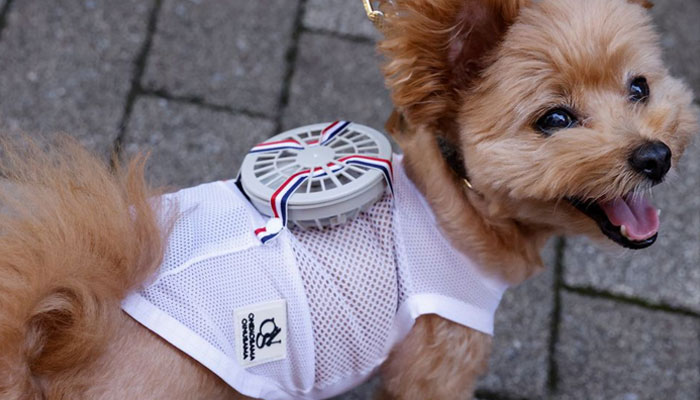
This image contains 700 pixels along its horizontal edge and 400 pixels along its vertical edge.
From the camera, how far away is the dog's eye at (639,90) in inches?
49.3

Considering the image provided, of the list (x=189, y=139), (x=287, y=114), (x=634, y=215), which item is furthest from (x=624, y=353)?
(x=189, y=139)

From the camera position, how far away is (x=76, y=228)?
109 centimetres

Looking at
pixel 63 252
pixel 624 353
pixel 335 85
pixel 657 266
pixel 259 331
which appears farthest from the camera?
pixel 335 85

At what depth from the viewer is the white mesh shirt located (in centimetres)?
115

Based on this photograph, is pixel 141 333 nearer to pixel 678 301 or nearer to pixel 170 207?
pixel 170 207

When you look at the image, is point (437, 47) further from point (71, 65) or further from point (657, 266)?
point (71, 65)

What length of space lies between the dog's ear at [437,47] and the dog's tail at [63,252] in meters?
0.50

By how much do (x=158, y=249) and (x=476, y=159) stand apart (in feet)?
1.94

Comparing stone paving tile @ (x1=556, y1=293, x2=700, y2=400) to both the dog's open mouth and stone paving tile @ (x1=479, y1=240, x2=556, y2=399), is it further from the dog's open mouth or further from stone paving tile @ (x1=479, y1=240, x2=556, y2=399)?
the dog's open mouth

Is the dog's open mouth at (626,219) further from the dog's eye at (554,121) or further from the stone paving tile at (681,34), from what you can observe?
the stone paving tile at (681,34)

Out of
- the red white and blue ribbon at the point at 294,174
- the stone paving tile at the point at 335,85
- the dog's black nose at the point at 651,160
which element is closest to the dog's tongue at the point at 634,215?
the dog's black nose at the point at 651,160

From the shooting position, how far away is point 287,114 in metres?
2.23

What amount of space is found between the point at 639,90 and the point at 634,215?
9.3 inches

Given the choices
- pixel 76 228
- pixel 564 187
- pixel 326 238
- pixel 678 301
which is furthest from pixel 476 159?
pixel 678 301
